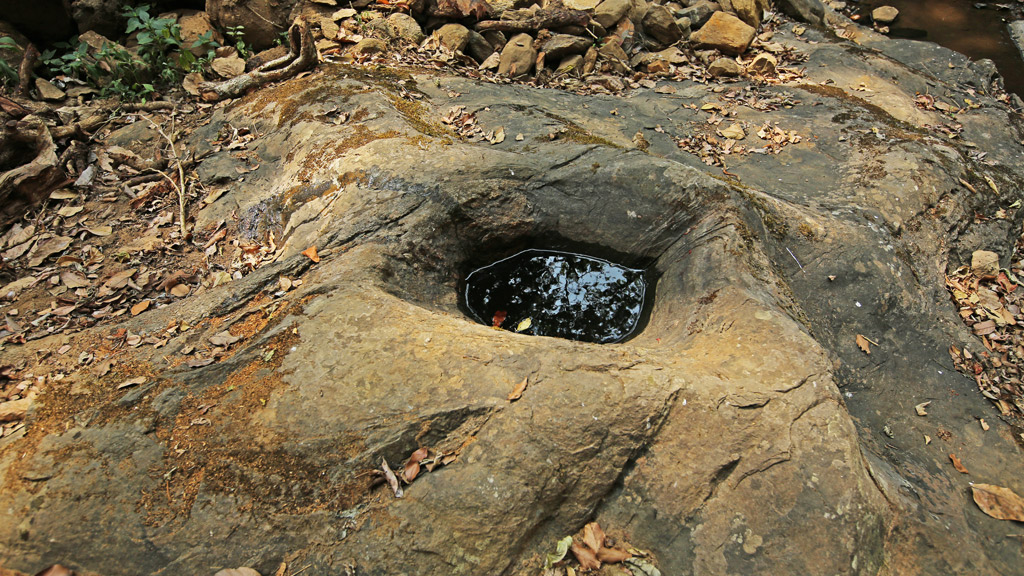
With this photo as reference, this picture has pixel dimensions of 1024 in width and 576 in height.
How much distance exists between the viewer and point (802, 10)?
8.99 m

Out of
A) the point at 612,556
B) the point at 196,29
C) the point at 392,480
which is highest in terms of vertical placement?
the point at 196,29

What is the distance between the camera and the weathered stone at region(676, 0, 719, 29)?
8164 mm

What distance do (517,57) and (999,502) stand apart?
6704mm

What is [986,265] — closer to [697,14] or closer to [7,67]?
[697,14]

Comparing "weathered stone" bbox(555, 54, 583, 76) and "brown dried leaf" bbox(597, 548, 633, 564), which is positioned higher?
"weathered stone" bbox(555, 54, 583, 76)

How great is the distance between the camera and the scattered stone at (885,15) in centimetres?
1002

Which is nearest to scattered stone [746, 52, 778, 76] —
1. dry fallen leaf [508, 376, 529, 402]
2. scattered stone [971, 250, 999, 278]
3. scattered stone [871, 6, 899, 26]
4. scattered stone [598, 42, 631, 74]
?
scattered stone [598, 42, 631, 74]

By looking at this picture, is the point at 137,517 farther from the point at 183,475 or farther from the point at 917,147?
the point at 917,147

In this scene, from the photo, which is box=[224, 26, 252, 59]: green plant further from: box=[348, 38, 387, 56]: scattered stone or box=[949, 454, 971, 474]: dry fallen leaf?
box=[949, 454, 971, 474]: dry fallen leaf

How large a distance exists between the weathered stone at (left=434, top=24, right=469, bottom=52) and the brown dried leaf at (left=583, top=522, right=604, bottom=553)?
20.7 ft

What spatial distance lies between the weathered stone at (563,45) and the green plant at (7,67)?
247 inches

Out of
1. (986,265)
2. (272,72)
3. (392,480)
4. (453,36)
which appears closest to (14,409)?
(392,480)

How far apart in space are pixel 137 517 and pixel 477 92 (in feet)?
16.9

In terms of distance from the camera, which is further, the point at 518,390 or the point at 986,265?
the point at 986,265
